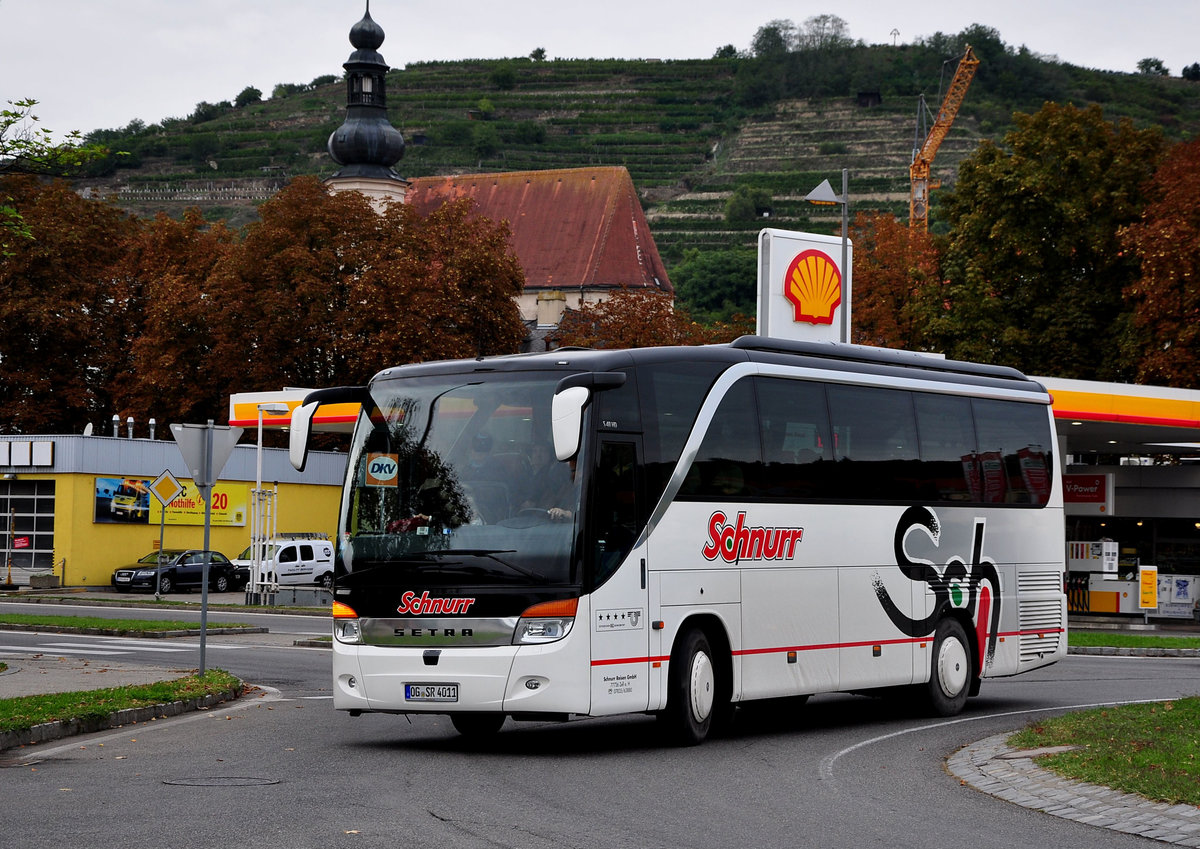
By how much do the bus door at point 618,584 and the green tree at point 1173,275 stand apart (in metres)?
33.0

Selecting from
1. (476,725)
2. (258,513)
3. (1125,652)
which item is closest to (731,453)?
(476,725)

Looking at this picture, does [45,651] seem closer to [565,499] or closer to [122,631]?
[122,631]

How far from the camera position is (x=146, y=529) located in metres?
53.7

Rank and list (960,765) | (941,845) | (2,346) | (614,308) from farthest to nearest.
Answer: (614,308) → (2,346) → (960,765) → (941,845)

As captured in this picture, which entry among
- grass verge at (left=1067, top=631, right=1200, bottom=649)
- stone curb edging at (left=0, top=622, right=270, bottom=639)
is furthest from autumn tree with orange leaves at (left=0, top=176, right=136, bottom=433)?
grass verge at (left=1067, top=631, right=1200, bottom=649)

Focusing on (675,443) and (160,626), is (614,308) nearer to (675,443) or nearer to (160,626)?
(160,626)

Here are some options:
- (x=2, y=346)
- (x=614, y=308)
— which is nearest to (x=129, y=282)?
(x=2, y=346)

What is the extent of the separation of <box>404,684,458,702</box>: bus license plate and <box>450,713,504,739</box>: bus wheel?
36.9 inches

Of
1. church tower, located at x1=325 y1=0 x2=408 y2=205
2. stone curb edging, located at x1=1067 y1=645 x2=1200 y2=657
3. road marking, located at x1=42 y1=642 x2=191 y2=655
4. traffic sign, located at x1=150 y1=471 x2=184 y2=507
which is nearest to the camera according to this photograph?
road marking, located at x1=42 y1=642 x2=191 y2=655

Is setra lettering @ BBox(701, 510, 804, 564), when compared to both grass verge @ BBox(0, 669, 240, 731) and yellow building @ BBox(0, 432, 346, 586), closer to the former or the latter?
grass verge @ BBox(0, 669, 240, 731)

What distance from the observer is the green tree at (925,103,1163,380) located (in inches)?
1929

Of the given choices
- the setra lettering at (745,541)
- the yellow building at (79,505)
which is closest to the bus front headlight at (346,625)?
the setra lettering at (745,541)

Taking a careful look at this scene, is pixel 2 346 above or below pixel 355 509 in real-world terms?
above

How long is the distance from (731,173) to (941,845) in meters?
178
